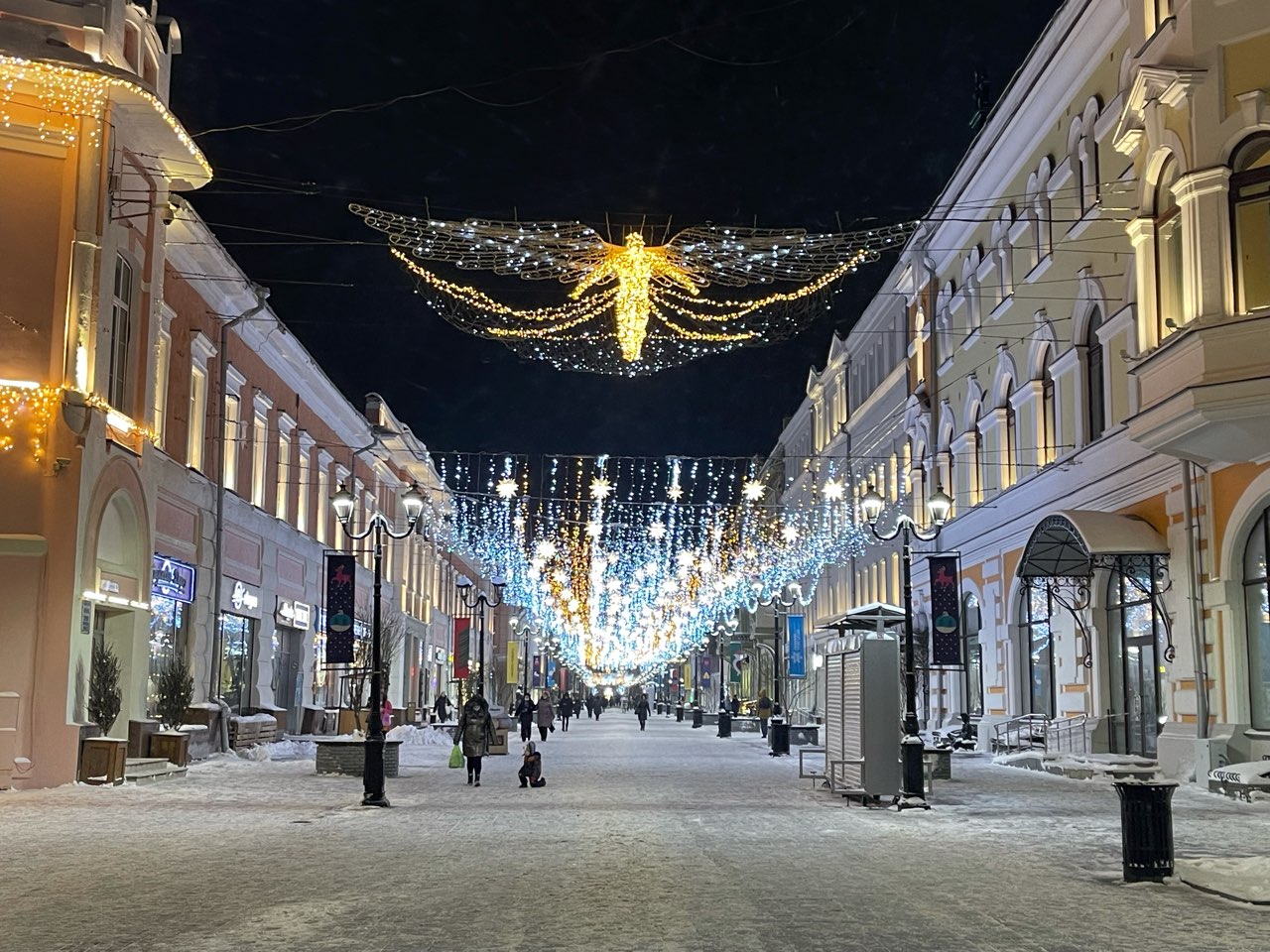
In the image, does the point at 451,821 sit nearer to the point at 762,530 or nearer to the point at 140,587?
the point at 140,587

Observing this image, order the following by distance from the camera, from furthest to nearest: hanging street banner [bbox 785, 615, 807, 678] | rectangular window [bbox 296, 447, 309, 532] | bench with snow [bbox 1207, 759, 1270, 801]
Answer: hanging street banner [bbox 785, 615, 807, 678] → rectangular window [bbox 296, 447, 309, 532] → bench with snow [bbox 1207, 759, 1270, 801]

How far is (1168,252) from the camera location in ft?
69.8

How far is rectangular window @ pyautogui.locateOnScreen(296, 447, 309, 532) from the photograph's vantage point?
141 ft

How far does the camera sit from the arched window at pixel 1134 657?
26516 mm

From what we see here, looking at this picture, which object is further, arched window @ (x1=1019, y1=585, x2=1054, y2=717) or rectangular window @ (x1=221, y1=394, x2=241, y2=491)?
rectangular window @ (x1=221, y1=394, x2=241, y2=491)

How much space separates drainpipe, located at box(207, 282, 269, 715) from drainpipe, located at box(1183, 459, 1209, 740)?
68.6 ft

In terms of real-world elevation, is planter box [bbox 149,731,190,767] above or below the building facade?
below

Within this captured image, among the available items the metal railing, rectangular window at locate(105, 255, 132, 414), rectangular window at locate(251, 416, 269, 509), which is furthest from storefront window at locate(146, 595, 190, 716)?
the metal railing

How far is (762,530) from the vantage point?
6831cm

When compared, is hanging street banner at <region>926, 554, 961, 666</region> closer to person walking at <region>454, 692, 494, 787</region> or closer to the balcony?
the balcony

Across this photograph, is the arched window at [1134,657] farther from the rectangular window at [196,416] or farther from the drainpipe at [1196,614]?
the rectangular window at [196,416]

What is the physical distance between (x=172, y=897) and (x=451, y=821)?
706cm

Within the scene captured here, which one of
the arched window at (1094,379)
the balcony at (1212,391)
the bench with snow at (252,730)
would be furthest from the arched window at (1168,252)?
the bench with snow at (252,730)

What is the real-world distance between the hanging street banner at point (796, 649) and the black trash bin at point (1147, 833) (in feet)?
128
